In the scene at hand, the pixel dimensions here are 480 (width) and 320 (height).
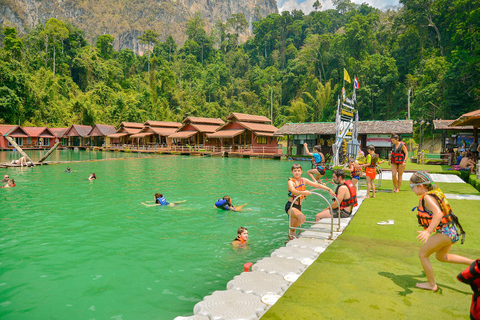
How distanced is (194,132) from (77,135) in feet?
93.7

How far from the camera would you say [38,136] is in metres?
59.2

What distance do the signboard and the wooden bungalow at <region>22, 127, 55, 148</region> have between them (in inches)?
2236

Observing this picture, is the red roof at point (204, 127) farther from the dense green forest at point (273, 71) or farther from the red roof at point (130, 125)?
the dense green forest at point (273, 71)

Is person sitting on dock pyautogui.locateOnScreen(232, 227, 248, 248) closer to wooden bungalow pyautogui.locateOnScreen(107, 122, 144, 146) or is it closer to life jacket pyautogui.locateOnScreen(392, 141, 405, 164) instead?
life jacket pyautogui.locateOnScreen(392, 141, 405, 164)

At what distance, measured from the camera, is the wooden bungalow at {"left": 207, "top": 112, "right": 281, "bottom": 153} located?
4650 cm

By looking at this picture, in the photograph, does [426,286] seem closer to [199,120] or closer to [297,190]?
[297,190]

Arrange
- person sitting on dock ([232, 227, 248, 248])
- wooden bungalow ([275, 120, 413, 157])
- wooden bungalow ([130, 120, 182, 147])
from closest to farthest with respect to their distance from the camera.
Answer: person sitting on dock ([232, 227, 248, 248]), wooden bungalow ([275, 120, 413, 157]), wooden bungalow ([130, 120, 182, 147])

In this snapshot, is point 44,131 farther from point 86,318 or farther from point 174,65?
point 86,318

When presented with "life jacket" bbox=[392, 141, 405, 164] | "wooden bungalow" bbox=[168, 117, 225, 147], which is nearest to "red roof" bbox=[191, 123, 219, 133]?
"wooden bungalow" bbox=[168, 117, 225, 147]

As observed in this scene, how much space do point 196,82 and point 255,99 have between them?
20133 mm

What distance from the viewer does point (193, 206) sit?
1261 centimetres


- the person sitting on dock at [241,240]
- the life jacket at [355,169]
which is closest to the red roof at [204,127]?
the life jacket at [355,169]

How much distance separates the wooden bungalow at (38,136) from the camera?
5856cm

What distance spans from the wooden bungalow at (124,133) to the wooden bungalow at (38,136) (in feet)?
37.0
